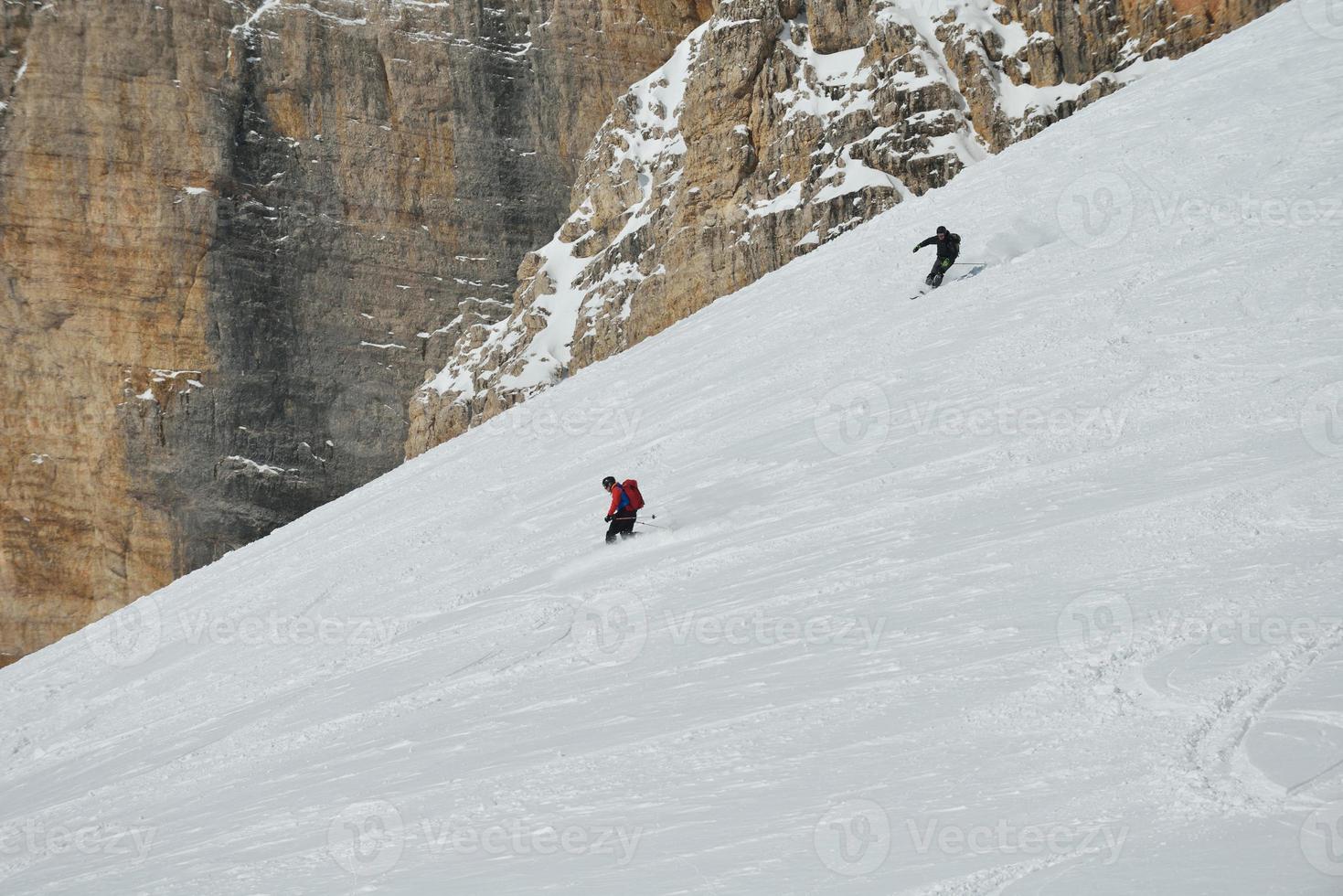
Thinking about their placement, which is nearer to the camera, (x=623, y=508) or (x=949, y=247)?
(x=623, y=508)

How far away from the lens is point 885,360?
44.5 ft

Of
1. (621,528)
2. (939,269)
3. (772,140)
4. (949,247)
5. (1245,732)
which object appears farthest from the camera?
(772,140)

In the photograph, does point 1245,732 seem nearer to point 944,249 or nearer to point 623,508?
point 623,508

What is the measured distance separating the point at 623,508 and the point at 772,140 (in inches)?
1316

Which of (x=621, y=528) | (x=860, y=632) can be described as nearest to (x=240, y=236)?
(x=621, y=528)

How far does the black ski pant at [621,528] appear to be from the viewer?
36.1 feet

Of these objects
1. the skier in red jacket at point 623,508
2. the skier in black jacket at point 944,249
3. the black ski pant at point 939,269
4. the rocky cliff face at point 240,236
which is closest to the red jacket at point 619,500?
the skier in red jacket at point 623,508

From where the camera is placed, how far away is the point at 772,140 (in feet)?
139

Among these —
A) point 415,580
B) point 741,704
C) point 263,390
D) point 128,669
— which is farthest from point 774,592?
point 263,390

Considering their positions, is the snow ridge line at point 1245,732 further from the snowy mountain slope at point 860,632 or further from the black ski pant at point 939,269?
the black ski pant at point 939,269

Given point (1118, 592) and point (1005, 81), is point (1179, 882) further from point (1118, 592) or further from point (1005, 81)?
point (1005, 81)

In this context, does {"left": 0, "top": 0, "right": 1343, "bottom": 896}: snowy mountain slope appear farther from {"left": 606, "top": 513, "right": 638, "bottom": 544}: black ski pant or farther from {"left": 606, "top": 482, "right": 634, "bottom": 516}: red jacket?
{"left": 606, "top": 482, "right": 634, "bottom": 516}: red jacket

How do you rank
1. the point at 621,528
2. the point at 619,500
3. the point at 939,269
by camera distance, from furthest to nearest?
the point at 939,269 → the point at 621,528 → the point at 619,500

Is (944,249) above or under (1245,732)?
above
